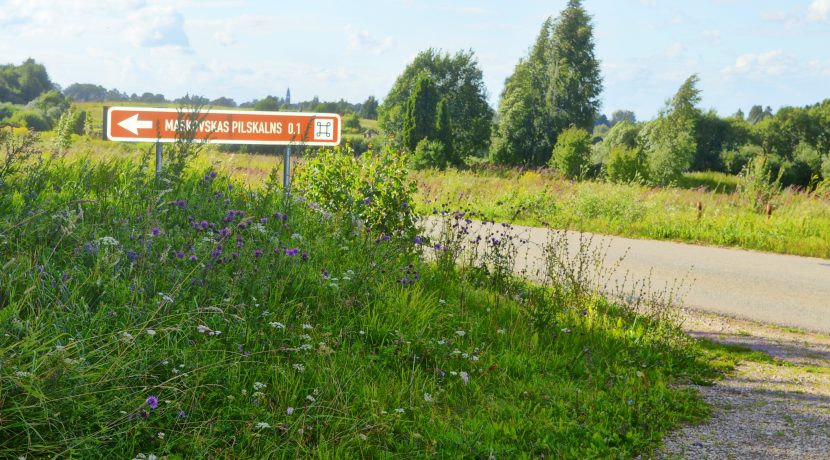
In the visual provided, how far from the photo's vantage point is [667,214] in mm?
15719

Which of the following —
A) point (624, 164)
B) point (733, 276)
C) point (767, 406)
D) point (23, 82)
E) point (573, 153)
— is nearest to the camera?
point (767, 406)

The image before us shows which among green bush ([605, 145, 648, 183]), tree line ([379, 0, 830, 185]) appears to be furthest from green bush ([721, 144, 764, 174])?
green bush ([605, 145, 648, 183])

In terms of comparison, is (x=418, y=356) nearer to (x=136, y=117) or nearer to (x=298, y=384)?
(x=298, y=384)

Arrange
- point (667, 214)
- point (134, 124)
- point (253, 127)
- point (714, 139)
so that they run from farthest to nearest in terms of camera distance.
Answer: point (714, 139)
point (667, 214)
point (253, 127)
point (134, 124)

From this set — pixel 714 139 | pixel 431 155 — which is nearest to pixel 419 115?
pixel 431 155

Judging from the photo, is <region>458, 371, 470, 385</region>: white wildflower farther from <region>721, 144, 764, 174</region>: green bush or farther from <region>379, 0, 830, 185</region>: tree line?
<region>721, 144, 764, 174</region>: green bush

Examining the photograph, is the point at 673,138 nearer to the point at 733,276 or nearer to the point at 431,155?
the point at 431,155

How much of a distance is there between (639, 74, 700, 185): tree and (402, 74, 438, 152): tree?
49.7ft

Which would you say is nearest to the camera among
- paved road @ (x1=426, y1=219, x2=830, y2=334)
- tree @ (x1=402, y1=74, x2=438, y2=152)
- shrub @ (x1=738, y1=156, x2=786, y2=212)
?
paved road @ (x1=426, y1=219, x2=830, y2=334)

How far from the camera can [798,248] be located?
41.7 feet

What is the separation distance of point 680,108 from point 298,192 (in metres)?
45.9

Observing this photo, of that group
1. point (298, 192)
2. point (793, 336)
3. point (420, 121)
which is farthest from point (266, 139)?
point (420, 121)

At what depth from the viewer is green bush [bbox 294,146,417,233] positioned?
26.6ft

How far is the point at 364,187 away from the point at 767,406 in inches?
190
